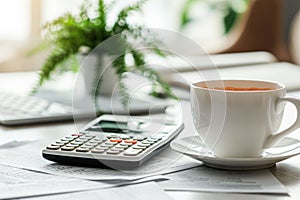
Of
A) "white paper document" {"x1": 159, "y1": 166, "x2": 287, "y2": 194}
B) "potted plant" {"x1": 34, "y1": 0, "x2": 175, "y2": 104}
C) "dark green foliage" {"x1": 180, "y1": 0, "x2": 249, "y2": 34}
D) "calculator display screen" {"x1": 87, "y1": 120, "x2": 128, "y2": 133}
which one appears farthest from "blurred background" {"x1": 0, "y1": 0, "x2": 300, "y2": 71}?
"white paper document" {"x1": 159, "y1": 166, "x2": 287, "y2": 194}

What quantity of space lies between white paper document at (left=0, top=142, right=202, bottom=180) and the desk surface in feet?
0.24

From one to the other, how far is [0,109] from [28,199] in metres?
0.47

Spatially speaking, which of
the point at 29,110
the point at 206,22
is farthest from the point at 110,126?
the point at 206,22

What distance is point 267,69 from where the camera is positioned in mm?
1578

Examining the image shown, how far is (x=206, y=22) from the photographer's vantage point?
3.48 metres

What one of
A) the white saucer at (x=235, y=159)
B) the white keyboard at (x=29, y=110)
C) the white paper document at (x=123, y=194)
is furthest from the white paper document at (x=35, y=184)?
the white keyboard at (x=29, y=110)

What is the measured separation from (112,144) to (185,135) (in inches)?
5.6

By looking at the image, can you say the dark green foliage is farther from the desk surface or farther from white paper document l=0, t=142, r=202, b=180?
white paper document l=0, t=142, r=202, b=180

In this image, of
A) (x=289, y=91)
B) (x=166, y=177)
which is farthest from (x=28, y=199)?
(x=289, y=91)

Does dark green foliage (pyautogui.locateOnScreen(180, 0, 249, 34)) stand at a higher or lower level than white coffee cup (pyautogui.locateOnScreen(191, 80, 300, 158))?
higher

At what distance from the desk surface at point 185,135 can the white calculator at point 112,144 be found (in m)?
0.05

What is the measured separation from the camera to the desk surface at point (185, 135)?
731mm

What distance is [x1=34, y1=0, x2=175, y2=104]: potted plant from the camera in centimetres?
115

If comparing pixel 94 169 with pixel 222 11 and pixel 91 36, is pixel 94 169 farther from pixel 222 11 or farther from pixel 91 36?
pixel 222 11
